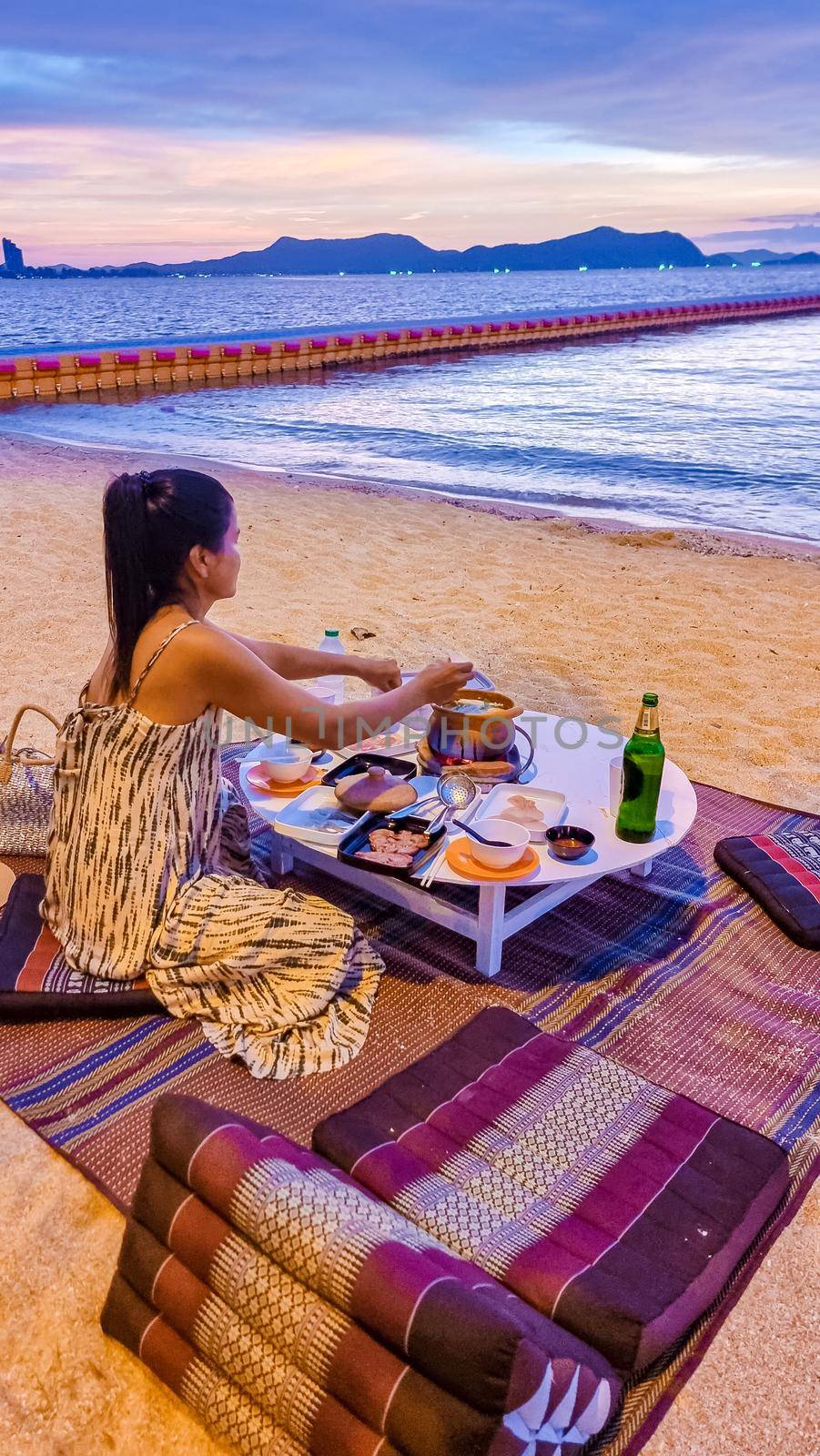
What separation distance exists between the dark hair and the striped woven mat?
1.00 m

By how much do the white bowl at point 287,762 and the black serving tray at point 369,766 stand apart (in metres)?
0.08

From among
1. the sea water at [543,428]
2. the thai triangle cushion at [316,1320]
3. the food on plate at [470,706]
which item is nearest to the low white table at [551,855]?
the food on plate at [470,706]

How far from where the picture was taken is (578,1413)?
1556mm

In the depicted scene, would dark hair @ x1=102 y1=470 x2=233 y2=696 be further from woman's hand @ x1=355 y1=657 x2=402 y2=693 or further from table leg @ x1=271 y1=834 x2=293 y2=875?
table leg @ x1=271 y1=834 x2=293 y2=875

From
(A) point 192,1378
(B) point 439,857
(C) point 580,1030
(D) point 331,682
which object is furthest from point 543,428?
(A) point 192,1378

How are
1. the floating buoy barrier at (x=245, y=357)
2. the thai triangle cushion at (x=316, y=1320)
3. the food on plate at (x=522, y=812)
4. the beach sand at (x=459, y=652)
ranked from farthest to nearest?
1. the floating buoy barrier at (x=245, y=357)
2. the food on plate at (x=522, y=812)
3. the beach sand at (x=459, y=652)
4. the thai triangle cushion at (x=316, y=1320)

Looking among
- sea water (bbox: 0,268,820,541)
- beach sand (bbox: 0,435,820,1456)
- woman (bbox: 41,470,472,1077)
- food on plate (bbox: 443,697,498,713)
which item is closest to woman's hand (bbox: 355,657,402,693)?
food on plate (bbox: 443,697,498,713)

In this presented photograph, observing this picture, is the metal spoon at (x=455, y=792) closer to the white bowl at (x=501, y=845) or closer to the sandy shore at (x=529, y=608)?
the white bowl at (x=501, y=845)

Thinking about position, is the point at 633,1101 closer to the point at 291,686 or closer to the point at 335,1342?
the point at 335,1342

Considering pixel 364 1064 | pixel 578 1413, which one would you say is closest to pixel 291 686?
pixel 364 1064

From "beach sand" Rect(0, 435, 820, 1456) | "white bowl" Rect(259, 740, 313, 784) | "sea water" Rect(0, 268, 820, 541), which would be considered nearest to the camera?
"beach sand" Rect(0, 435, 820, 1456)

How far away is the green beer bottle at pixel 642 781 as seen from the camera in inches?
109

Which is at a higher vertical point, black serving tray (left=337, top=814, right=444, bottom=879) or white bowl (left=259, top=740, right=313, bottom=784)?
white bowl (left=259, top=740, right=313, bottom=784)

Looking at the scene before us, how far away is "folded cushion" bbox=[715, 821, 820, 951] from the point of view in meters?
3.16
